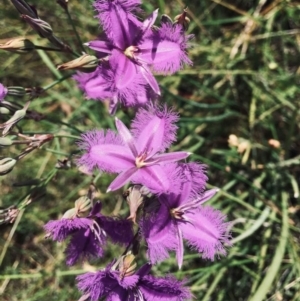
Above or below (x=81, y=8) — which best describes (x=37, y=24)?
above

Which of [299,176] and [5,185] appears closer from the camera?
[299,176]

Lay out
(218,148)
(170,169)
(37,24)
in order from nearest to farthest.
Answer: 1. (170,169)
2. (37,24)
3. (218,148)

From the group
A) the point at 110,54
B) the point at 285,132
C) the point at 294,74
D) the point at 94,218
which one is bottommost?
the point at 285,132

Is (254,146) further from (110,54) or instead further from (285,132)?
(110,54)

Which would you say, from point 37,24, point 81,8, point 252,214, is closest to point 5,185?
point 81,8

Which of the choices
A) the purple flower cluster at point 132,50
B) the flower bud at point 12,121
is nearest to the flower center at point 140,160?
the purple flower cluster at point 132,50

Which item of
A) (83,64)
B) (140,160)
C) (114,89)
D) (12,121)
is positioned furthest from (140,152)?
(12,121)
